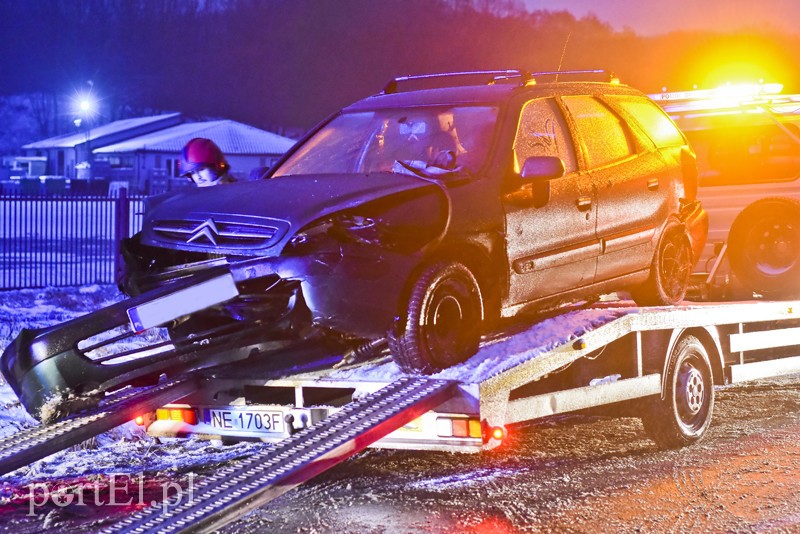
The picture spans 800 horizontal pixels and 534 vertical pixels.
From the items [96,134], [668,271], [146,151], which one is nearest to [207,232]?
[668,271]

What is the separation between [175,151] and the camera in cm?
5981

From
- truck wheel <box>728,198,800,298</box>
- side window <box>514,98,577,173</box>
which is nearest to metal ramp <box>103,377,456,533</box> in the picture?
side window <box>514,98,577,173</box>

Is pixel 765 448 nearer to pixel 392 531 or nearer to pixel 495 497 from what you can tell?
pixel 495 497

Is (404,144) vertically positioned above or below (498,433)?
above

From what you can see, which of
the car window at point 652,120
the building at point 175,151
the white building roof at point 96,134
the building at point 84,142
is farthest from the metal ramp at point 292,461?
the white building roof at point 96,134

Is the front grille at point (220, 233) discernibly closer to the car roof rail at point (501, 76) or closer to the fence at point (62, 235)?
the car roof rail at point (501, 76)

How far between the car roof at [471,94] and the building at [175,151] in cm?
5056

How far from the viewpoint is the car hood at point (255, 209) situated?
553 centimetres

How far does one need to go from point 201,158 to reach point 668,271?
3453mm

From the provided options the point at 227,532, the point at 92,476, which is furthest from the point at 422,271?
the point at 92,476

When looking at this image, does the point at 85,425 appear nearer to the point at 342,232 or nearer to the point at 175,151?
the point at 342,232

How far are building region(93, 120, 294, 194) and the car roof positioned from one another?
166 feet

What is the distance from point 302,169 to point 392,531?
2654mm

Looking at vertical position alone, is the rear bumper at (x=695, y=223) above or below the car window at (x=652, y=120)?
below
